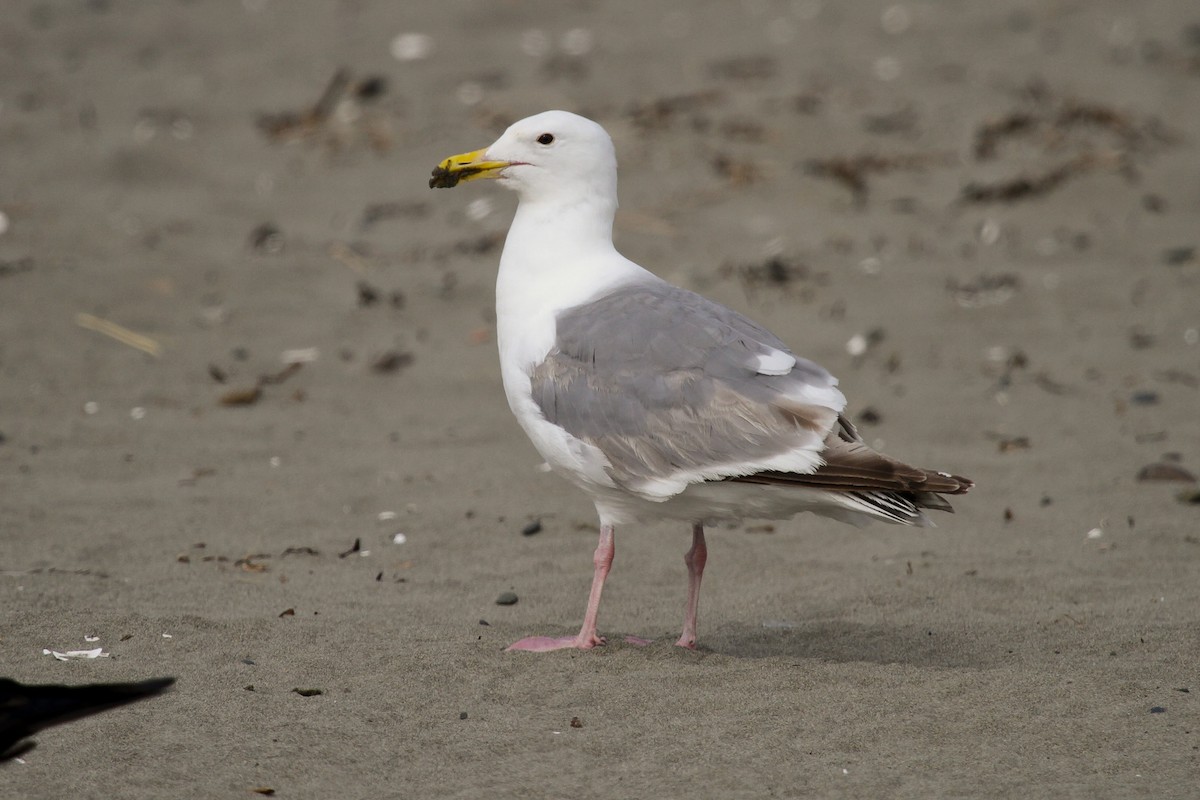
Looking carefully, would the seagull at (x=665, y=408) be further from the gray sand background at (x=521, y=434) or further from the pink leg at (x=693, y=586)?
the gray sand background at (x=521, y=434)

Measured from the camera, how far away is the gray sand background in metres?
3.79

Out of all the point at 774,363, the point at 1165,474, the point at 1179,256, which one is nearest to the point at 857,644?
the point at 774,363

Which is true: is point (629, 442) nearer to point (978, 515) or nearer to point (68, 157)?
point (978, 515)

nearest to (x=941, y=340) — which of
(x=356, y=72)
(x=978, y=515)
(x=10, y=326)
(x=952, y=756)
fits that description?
(x=978, y=515)

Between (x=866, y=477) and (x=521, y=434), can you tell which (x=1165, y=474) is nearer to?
(x=866, y=477)

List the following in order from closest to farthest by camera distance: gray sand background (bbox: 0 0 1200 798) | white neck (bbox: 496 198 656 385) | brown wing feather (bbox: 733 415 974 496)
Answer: gray sand background (bbox: 0 0 1200 798), brown wing feather (bbox: 733 415 974 496), white neck (bbox: 496 198 656 385)

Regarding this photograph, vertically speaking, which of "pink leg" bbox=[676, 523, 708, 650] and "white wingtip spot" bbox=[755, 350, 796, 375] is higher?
→ "white wingtip spot" bbox=[755, 350, 796, 375]

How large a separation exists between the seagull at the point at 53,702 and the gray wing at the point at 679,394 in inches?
70.9

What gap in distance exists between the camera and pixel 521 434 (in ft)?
23.9

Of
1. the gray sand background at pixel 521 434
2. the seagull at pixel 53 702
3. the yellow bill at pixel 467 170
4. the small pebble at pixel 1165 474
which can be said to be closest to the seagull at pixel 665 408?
the yellow bill at pixel 467 170

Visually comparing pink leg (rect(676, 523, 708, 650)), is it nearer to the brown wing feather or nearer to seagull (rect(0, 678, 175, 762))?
the brown wing feather

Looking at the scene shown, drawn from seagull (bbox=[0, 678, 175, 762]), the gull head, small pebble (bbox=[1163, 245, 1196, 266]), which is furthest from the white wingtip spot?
small pebble (bbox=[1163, 245, 1196, 266])

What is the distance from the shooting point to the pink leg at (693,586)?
4.48 meters

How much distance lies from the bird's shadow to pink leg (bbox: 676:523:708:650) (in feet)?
0.26
